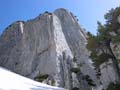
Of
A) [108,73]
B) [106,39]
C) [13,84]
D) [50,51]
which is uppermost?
[50,51]

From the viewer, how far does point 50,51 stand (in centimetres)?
3991

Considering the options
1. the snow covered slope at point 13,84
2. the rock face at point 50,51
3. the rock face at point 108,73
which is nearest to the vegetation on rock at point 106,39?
the rock face at point 108,73

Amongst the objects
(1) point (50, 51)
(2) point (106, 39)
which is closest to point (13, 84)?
(2) point (106, 39)

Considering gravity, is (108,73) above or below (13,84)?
above

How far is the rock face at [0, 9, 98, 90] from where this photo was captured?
119 feet

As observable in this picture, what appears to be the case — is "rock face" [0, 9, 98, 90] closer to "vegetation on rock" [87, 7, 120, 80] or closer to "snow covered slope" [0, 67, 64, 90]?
"vegetation on rock" [87, 7, 120, 80]

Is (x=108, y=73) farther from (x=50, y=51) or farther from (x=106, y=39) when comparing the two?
(x=50, y=51)

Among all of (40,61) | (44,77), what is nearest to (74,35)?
(40,61)

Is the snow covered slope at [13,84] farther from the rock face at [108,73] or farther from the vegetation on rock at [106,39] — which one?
the vegetation on rock at [106,39]

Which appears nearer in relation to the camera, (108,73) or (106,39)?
(108,73)

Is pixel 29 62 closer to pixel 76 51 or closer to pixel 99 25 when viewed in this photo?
pixel 76 51

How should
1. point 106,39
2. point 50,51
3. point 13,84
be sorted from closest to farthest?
point 13,84, point 106,39, point 50,51

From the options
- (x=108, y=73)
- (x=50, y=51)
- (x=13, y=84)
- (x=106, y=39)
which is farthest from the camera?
(x=50, y=51)

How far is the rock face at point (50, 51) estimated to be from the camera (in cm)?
3638
